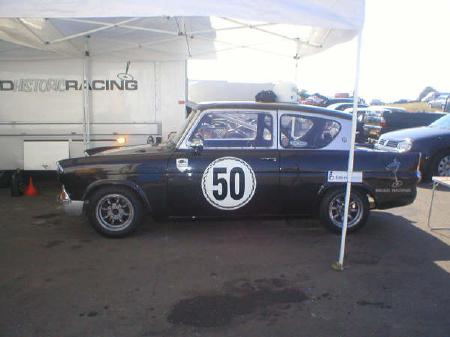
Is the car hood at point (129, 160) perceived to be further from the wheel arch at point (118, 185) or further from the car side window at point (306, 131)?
the car side window at point (306, 131)

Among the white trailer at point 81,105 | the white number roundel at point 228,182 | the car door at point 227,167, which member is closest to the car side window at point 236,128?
the car door at point 227,167

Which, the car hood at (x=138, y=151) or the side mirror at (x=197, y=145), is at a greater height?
the side mirror at (x=197, y=145)

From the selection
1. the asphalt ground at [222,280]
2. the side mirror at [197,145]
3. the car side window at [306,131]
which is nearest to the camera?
the asphalt ground at [222,280]

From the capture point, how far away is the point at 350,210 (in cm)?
556

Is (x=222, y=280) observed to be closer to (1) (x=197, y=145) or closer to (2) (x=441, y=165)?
(1) (x=197, y=145)

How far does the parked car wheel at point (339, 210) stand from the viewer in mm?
5434

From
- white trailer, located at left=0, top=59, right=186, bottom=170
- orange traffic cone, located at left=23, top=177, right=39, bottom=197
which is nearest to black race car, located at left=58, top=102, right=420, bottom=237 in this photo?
Result: orange traffic cone, located at left=23, top=177, right=39, bottom=197

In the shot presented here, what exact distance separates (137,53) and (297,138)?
424cm

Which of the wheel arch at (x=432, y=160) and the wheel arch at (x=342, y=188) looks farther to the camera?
the wheel arch at (x=432, y=160)

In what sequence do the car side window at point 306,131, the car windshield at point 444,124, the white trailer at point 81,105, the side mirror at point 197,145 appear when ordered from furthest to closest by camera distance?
the car windshield at point 444,124 < the white trailer at point 81,105 < the car side window at point 306,131 < the side mirror at point 197,145

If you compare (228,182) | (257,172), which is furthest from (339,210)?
(228,182)

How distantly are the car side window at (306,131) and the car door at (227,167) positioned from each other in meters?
0.15

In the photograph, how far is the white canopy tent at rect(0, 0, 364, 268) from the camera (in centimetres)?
385

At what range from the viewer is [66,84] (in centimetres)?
851
